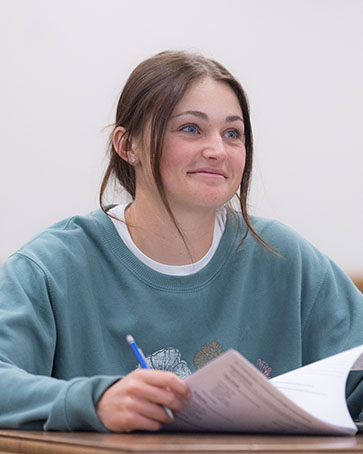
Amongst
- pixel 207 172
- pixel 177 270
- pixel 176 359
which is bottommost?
pixel 176 359

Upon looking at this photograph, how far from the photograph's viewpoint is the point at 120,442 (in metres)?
0.70

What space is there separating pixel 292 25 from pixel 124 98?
4.21 ft

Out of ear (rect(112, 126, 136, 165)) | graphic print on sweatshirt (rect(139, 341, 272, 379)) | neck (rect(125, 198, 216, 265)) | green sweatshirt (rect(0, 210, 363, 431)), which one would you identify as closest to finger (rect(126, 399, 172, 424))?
green sweatshirt (rect(0, 210, 363, 431))

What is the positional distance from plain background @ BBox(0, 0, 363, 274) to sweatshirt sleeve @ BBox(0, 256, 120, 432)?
124cm

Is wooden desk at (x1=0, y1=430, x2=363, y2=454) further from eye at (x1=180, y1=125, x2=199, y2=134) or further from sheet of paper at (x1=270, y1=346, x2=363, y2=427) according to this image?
eye at (x1=180, y1=125, x2=199, y2=134)

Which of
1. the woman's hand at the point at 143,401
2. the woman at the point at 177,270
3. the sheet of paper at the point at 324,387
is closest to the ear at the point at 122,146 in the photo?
the woman at the point at 177,270

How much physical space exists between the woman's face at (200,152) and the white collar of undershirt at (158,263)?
99 mm

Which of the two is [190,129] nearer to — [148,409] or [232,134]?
[232,134]

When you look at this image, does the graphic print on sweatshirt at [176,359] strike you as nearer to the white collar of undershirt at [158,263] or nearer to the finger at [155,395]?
the white collar of undershirt at [158,263]

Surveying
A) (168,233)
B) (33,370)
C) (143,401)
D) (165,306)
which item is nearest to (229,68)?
(168,233)

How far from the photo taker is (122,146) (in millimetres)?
1471

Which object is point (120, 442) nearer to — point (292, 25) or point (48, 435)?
point (48, 435)

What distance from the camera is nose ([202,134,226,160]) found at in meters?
1.32

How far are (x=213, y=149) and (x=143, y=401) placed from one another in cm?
62
